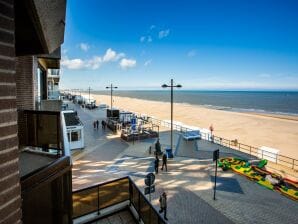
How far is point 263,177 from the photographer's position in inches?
567

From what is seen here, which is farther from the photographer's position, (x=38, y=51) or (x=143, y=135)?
(x=143, y=135)

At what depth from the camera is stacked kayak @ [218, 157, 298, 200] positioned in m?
12.8

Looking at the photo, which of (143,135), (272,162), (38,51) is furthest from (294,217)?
(143,135)

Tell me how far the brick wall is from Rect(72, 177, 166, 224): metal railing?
16.2ft

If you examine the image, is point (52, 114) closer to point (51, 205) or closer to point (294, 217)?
point (51, 205)

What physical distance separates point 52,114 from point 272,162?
19141mm

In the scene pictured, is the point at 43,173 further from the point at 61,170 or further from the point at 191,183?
the point at 191,183

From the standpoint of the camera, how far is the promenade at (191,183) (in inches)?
403

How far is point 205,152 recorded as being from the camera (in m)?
19.9

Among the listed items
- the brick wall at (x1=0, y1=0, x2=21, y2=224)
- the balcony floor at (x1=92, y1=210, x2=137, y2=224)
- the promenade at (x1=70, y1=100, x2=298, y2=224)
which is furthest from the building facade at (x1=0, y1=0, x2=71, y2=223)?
the promenade at (x1=70, y1=100, x2=298, y2=224)

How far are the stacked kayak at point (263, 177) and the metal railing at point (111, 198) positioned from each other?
9.44m

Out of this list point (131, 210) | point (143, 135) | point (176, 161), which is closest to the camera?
point (131, 210)

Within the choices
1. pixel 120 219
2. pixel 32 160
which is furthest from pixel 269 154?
pixel 32 160

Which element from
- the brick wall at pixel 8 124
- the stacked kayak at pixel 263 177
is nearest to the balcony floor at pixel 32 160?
the brick wall at pixel 8 124
